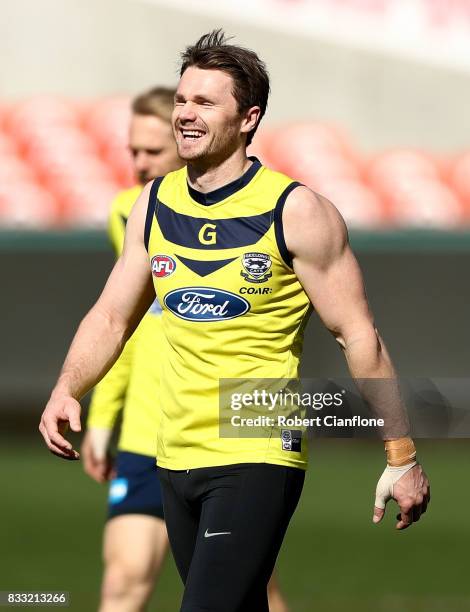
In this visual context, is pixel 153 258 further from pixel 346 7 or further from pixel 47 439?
pixel 346 7

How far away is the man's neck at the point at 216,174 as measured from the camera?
452 cm

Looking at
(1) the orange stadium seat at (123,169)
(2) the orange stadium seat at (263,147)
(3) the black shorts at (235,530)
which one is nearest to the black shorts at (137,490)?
(3) the black shorts at (235,530)

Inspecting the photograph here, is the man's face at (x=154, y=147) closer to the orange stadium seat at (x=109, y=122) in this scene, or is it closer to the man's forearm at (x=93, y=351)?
the man's forearm at (x=93, y=351)

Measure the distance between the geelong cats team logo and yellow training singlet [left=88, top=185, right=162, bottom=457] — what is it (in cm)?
148

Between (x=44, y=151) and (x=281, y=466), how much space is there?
12.3 meters

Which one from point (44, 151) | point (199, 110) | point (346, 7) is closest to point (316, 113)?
point (346, 7)

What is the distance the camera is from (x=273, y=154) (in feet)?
54.2

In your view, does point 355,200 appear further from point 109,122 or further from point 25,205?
point 25,205

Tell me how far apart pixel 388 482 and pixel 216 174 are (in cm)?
112

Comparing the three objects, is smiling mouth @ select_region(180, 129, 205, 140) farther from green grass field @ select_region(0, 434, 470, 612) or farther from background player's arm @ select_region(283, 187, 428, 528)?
green grass field @ select_region(0, 434, 470, 612)

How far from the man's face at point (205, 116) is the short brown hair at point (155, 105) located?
5.24 ft

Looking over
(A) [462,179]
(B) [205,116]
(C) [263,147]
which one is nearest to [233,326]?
(B) [205,116]

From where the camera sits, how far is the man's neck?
4520 millimetres

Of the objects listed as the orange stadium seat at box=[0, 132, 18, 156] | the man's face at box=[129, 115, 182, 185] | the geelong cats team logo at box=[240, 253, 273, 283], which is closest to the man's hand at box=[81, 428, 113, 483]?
the man's face at box=[129, 115, 182, 185]
